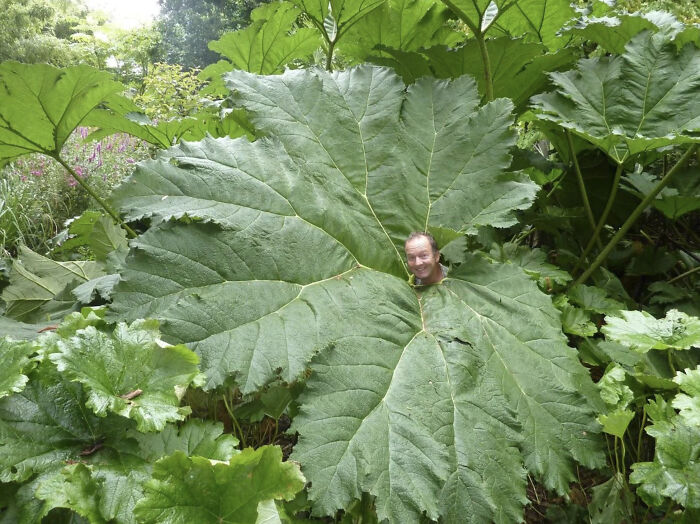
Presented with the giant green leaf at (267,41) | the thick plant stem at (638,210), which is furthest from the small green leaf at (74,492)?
the giant green leaf at (267,41)

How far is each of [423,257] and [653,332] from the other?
1.45 feet

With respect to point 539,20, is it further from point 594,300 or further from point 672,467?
point 672,467

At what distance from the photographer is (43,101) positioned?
1.14 meters

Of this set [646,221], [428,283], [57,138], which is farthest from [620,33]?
[57,138]

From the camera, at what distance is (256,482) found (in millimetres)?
604

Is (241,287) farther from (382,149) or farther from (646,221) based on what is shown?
(646,221)

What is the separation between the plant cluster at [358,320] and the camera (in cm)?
65

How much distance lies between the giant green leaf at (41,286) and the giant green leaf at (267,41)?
2.52 feet

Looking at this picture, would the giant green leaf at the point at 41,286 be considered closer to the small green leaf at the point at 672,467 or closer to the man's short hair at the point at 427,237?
the man's short hair at the point at 427,237

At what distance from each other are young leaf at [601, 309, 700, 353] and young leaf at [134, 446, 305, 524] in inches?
24.8

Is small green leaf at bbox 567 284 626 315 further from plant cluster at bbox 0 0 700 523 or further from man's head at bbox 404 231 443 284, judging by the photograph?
man's head at bbox 404 231 443 284

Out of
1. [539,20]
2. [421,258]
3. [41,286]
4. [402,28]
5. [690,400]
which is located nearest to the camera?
[690,400]

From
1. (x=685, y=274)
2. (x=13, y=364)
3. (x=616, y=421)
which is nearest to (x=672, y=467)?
(x=616, y=421)

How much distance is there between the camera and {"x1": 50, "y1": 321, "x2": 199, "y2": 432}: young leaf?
614mm
